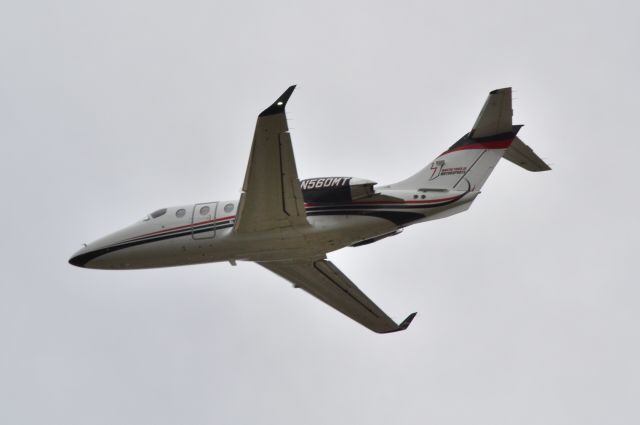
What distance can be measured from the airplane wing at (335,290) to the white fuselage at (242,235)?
1.57 meters

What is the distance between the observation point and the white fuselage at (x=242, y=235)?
2972cm

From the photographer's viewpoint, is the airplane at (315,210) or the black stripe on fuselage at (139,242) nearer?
the airplane at (315,210)

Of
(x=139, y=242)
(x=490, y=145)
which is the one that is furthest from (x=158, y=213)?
(x=490, y=145)

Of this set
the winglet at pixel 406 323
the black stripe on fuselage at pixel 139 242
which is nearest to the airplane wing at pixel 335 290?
the winglet at pixel 406 323

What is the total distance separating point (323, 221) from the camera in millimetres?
29859

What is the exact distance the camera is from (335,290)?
3500 centimetres

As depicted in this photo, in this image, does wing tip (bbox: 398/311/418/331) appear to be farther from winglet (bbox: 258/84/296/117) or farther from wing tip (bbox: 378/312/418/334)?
winglet (bbox: 258/84/296/117)

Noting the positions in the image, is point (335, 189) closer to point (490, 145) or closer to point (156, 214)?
point (490, 145)

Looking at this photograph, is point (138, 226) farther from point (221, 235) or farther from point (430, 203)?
point (430, 203)

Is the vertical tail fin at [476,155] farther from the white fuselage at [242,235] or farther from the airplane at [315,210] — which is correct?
the white fuselage at [242,235]

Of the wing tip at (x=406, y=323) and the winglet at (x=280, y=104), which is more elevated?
the winglet at (x=280, y=104)

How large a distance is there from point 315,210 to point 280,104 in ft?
16.7

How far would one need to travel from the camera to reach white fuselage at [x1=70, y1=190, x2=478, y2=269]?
29.7 meters

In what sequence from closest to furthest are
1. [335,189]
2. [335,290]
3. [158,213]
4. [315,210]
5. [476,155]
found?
[335,189] < [315,210] < [476,155] < [158,213] < [335,290]
